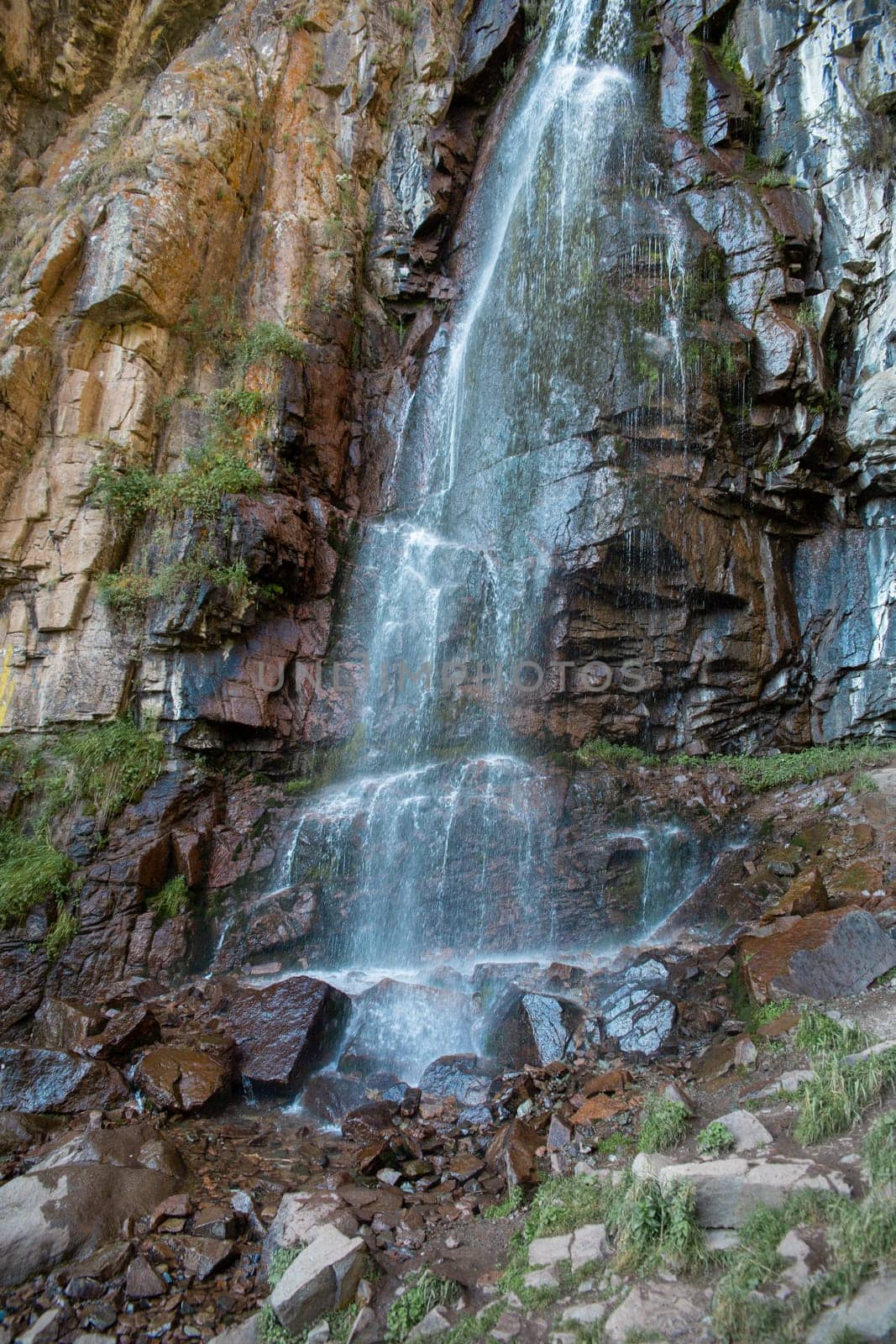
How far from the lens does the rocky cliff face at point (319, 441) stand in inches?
480

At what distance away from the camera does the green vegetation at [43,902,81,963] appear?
9.80 m

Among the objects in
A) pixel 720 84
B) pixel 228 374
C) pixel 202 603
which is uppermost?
pixel 720 84

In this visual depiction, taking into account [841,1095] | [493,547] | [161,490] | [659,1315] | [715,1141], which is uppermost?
[161,490]

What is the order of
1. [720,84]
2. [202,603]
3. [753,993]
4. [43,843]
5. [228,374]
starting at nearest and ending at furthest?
[753,993] < [43,843] < [202,603] < [228,374] < [720,84]

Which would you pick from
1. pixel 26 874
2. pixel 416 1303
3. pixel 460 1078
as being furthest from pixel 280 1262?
pixel 26 874

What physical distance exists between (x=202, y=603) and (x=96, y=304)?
5.88 metres

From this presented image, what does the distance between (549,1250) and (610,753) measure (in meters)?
9.04

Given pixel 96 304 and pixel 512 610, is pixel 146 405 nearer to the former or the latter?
pixel 96 304

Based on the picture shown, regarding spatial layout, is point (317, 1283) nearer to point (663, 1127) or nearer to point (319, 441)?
point (663, 1127)

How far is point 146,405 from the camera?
1354cm

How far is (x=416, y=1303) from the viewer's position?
4.18m

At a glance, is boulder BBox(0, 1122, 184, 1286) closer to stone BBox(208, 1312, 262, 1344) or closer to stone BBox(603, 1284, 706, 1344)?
stone BBox(208, 1312, 262, 1344)

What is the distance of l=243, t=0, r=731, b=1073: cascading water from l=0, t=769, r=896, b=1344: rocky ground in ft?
4.97

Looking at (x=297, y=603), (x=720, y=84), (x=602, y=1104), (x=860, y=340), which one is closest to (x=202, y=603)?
(x=297, y=603)
